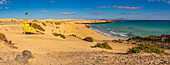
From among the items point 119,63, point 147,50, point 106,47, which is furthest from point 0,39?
point 147,50

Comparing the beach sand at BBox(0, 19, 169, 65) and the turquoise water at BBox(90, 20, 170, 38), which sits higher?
the beach sand at BBox(0, 19, 169, 65)

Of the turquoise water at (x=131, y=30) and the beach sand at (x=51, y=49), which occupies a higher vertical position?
the beach sand at (x=51, y=49)

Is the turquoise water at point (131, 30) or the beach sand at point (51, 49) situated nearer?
the beach sand at point (51, 49)

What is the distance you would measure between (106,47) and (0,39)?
28.9 feet

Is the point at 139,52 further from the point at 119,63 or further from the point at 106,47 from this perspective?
the point at 106,47

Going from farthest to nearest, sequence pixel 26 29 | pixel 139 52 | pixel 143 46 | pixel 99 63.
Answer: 1. pixel 26 29
2. pixel 143 46
3. pixel 139 52
4. pixel 99 63

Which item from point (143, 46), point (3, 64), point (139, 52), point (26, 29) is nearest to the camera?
point (3, 64)

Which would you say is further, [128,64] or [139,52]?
[139,52]

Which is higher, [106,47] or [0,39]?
[0,39]

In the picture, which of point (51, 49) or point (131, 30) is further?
point (131, 30)

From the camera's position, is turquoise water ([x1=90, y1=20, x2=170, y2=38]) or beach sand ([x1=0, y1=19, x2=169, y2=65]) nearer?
beach sand ([x1=0, y1=19, x2=169, y2=65])

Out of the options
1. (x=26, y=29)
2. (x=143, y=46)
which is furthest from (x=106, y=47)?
(x=26, y=29)

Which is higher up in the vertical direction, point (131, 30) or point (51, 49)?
point (51, 49)

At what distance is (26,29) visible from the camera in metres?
24.2
